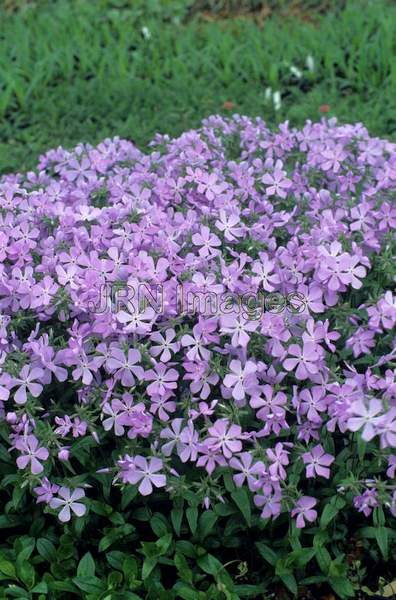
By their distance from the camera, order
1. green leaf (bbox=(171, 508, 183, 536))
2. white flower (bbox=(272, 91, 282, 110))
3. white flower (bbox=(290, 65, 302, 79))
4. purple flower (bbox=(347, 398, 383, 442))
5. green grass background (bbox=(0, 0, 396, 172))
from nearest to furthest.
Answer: purple flower (bbox=(347, 398, 383, 442))
green leaf (bbox=(171, 508, 183, 536))
green grass background (bbox=(0, 0, 396, 172))
white flower (bbox=(272, 91, 282, 110))
white flower (bbox=(290, 65, 302, 79))

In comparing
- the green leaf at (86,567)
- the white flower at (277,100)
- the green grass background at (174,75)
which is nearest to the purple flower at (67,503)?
the green leaf at (86,567)

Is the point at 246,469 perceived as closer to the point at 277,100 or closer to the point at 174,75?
the point at 277,100

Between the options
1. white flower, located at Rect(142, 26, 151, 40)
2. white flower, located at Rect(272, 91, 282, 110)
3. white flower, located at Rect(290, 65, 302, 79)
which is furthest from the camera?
white flower, located at Rect(142, 26, 151, 40)

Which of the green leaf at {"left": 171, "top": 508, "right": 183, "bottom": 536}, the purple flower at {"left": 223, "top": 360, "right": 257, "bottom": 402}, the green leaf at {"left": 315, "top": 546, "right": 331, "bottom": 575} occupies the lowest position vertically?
the green leaf at {"left": 315, "top": 546, "right": 331, "bottom": 575}

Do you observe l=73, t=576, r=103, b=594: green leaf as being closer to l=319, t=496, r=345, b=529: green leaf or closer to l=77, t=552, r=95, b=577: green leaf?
l=77, t=552, r=95, b=577: green leaf

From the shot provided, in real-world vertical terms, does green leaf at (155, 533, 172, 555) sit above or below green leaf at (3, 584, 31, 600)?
above

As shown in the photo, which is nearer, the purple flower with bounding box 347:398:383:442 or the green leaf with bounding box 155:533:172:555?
the purple flower with bounding box 347:398:383:442

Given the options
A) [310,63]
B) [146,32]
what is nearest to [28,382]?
[310,63]

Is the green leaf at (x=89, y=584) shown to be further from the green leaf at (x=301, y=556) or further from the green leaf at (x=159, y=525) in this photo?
the green leaf at (x=301, y=556)

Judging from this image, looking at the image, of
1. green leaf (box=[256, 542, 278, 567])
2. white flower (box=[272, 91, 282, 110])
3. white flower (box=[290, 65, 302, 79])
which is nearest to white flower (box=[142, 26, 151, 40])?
white flower (box=[290, 65, 302, 79])
